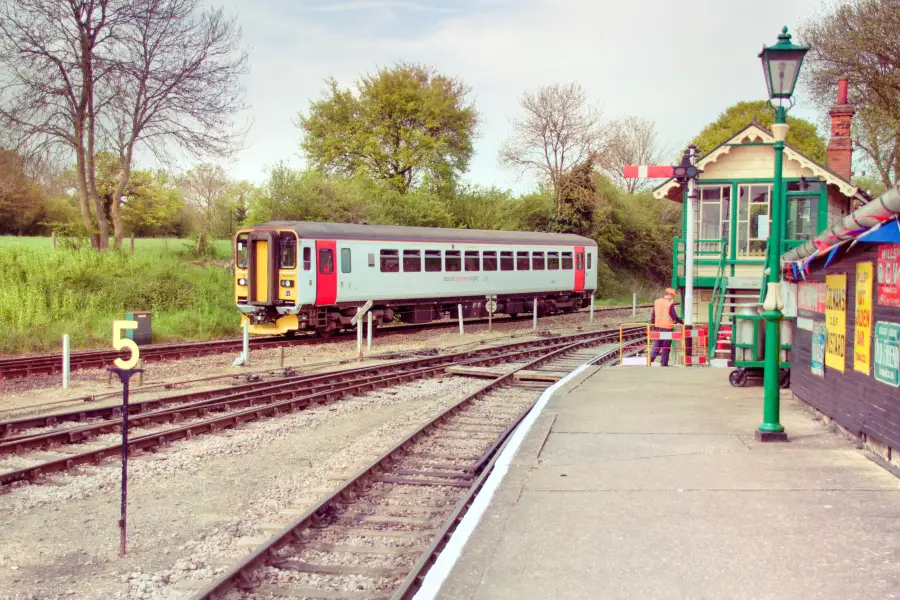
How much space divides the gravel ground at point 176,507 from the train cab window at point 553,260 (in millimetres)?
18214

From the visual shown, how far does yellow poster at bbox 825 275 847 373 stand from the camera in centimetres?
783

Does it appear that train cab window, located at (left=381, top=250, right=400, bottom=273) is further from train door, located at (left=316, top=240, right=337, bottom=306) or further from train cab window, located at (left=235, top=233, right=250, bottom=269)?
train cab window, located at (left=235, top=233, right=250, bottom=269)

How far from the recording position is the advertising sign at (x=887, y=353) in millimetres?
6375

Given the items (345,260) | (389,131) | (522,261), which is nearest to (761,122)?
(389,131)

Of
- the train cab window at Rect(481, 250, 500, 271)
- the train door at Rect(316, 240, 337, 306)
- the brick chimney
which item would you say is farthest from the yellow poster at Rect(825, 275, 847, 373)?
the train cab window at Rect(481, 250, 500, 271)

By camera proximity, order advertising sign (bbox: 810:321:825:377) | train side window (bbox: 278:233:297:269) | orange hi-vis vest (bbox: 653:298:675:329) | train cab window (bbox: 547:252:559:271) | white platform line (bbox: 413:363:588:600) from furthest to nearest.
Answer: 1. train cab window (bbox: 547:252:559:271)
2. train side window (bbox: 278:233:297:269)
3. orange hi-vis vest (bbox: 653:298:675:329)
4. advertising sign (bbox: 810:321:825:377)
5. white platform line (bbox: 413:363:588:600)

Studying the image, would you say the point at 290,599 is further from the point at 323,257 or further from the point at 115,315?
the point at 115,315

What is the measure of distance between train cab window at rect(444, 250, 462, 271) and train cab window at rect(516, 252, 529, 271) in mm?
3020

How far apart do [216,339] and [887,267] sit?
56.2 ft

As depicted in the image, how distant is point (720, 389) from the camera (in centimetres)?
1149

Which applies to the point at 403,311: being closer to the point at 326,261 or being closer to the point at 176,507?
the point at 326,261

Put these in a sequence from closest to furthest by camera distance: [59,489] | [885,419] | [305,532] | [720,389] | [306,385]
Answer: [305,532] < [885,419] < [59,489] < [720,389] < [306,385]

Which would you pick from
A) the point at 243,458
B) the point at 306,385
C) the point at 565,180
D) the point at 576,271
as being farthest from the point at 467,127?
the point at 243,458

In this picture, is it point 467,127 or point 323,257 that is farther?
point 467,127
